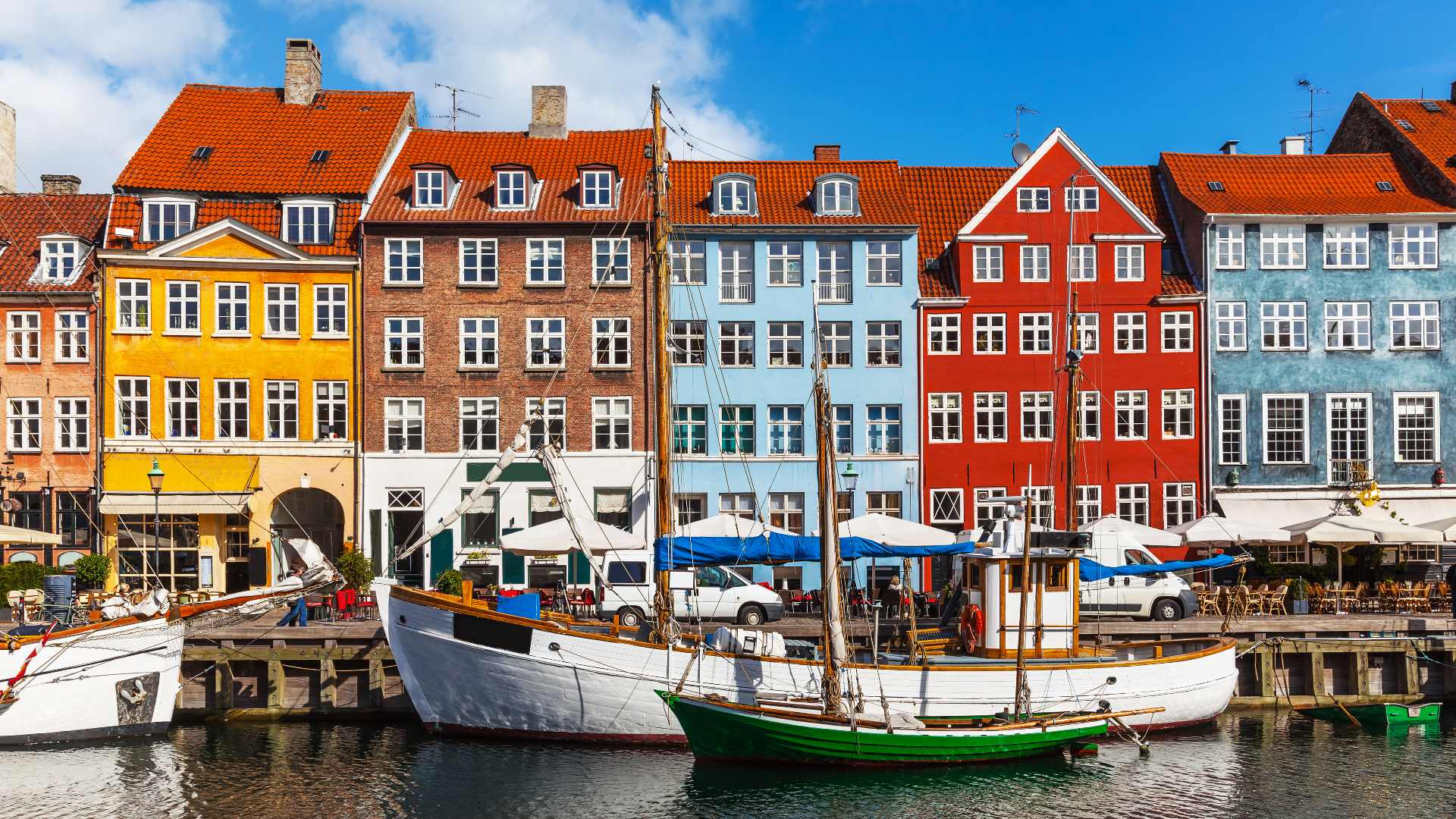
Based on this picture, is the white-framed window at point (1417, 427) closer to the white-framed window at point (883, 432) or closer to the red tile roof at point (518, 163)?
the white-framed window at point (883, 432)

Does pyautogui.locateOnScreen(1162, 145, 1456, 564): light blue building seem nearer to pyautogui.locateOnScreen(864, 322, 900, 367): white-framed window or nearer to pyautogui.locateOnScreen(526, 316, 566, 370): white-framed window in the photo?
pyautogui.locateOnScreen(864, 322, 900, 367): white-framed window

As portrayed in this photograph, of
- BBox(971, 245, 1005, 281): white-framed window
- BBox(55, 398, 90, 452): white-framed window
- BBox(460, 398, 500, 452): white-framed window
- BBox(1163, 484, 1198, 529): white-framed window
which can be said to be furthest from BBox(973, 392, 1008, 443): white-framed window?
BBox(55, 398, 90, 452): white-framed window

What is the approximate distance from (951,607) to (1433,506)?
20414 mm

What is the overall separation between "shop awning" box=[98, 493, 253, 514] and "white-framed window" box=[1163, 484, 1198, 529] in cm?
2765

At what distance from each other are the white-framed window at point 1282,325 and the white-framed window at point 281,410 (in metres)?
29.8

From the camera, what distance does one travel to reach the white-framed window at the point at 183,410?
41312mm

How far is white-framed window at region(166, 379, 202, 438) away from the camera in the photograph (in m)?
41.3

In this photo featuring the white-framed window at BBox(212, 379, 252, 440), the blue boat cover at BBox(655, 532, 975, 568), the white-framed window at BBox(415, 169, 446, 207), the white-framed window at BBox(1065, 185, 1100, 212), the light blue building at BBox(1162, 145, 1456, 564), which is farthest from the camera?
the white-framed window at BBox(1065, 185, 1100, 212)

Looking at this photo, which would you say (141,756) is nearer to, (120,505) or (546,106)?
(120,505)

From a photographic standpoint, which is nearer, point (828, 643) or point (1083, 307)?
point (828, 643)

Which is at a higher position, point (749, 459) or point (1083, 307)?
point (1083, 307)

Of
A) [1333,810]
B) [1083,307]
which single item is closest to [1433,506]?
[1083,307]

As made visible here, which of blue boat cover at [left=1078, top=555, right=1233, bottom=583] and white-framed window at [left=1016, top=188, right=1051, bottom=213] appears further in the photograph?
white-framed window at [left=1016, top=188, right=1051, bottom=213]

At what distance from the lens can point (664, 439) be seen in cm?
2900
